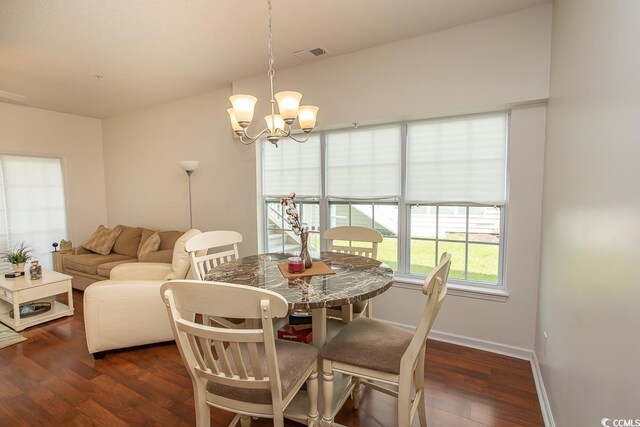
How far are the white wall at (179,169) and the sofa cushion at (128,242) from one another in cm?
32

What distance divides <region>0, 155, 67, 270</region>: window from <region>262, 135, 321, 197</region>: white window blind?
3.90 meters

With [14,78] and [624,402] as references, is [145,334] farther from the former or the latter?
[14,78]

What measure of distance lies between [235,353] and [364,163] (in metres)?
2.47

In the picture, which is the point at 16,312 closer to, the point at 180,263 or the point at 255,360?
the point at 180,263

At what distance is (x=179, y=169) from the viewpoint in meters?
4.55

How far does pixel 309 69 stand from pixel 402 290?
2.55 metres

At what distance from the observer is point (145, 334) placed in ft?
8.77

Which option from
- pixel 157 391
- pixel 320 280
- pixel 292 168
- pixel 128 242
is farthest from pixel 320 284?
pixel 128 242

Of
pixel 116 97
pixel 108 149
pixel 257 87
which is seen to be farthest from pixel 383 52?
A: pixel 108 149

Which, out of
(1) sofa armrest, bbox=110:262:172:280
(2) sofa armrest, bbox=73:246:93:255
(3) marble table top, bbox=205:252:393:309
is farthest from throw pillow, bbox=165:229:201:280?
(2) sofa armrest, bbox=73:246:93:255

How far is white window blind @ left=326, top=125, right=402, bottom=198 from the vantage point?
3.08 meters

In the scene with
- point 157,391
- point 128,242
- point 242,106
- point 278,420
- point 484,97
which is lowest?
point 157,391

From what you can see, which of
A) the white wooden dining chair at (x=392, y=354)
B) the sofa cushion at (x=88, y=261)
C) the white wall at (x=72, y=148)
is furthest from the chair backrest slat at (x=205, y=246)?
the white wall at (x=72, y=148)

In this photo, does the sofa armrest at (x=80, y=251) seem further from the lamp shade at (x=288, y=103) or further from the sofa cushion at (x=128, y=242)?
the lamp shade at (x=288, y=103)
